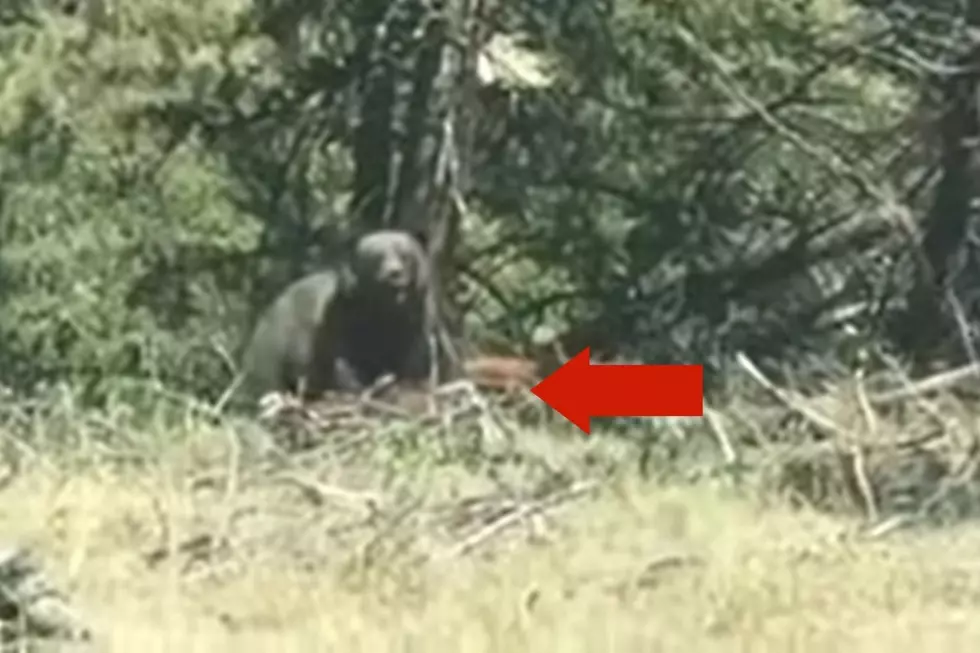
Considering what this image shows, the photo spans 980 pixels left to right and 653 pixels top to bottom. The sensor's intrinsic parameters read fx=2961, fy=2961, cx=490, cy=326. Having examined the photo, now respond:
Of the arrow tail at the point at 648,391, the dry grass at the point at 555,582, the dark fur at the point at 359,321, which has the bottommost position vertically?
the dry grass at the point at 555,582

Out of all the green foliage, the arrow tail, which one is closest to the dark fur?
the green foliage

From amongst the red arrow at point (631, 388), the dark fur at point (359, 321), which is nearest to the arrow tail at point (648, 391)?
the red arrow at point (631, 388)

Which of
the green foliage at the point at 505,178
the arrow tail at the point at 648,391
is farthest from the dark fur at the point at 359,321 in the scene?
the arrow tail at the point at 648,391

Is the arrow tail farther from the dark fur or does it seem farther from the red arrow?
the dark fur

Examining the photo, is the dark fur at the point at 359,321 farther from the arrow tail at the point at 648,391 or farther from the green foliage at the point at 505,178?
the arrow tail at the point at 648,391

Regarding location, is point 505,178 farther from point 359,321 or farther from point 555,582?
point 555,582

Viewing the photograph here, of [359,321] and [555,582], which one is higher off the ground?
[359,321]

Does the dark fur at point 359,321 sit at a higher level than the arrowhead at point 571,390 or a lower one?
higher

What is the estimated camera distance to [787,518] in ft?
7.77

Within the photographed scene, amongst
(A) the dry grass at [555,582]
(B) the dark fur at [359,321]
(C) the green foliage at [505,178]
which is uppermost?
(C) the green foliage at [505,178]

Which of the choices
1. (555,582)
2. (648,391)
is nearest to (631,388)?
(648,391)

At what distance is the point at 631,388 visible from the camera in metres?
2.39

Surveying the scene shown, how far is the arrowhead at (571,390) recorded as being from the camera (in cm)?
238

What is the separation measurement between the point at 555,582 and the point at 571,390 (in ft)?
0.51
